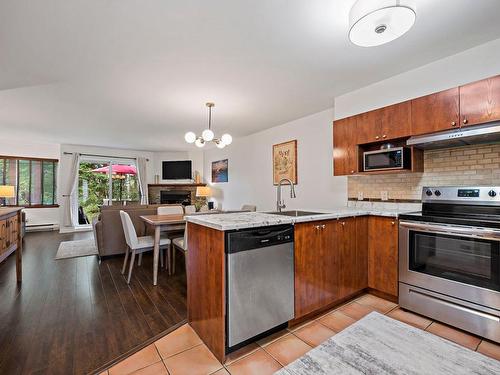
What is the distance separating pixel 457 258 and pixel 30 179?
881cm

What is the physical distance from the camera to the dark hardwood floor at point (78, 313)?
5.36 feet

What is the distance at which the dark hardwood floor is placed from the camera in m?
1.63

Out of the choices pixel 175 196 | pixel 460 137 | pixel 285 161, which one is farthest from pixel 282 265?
pixel 175 196

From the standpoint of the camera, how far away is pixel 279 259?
1767mm

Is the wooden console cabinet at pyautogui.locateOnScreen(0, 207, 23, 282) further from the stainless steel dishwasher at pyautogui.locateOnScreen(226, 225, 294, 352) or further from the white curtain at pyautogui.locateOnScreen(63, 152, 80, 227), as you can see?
the white curtain at pyautogui.locateOnScreen(63, 152, 80, 227)

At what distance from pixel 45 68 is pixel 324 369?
349 centimetres

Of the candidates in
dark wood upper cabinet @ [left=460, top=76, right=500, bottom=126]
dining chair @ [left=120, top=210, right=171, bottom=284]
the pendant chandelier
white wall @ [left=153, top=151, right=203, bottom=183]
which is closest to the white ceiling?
the pendant chandelier

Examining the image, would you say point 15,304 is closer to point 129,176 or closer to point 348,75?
point 348,75

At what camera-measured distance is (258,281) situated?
1.65 metres

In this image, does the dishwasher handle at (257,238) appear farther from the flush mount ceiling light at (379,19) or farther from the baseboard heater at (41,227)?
the baseboard heater at (41,227)

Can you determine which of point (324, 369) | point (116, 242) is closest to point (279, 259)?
point (324, 369)

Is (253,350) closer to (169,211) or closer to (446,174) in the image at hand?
(446,174)

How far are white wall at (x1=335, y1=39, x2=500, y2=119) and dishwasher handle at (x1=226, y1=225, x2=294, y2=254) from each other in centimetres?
208

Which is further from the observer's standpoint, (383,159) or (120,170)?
(120,170)
